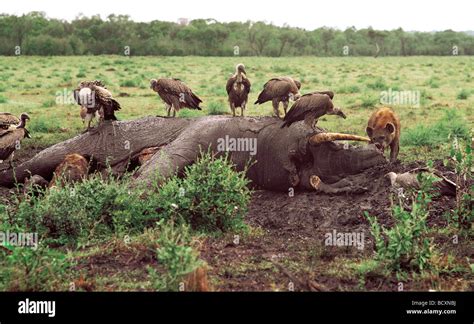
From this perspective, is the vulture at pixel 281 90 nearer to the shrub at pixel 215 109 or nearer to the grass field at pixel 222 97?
the grass field at pixel 222 97

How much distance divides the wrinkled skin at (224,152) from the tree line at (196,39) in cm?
3163

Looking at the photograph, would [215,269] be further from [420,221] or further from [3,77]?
[3,77]

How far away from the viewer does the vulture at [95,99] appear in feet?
34.0

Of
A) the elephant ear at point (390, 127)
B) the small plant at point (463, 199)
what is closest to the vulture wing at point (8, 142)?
the elephant ear at point (390, 127)

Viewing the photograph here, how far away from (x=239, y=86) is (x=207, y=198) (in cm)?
342

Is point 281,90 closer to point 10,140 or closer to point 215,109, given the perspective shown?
point 10,140

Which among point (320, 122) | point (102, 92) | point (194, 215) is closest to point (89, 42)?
point (320, 122)

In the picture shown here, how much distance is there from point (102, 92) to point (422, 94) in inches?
553

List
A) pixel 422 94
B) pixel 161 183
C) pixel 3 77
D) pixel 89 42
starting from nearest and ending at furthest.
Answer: pixel 161 183
pixel 422 94
pixel 3 77
pixel 89 42

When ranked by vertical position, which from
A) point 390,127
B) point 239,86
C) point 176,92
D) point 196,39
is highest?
point 196,39

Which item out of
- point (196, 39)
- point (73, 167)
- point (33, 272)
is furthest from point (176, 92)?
point (196, 39)

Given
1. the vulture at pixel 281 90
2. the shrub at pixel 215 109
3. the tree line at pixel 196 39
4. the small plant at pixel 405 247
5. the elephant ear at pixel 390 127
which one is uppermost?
the tree line at pixel 196 39

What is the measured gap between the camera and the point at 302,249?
24.2 feet
